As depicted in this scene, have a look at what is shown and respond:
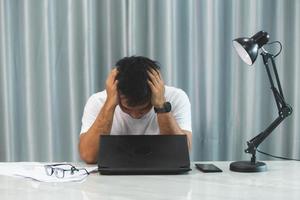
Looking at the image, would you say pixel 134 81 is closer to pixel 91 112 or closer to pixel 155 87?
pixel 155 87

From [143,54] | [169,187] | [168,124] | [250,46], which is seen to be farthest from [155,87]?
[143,54]

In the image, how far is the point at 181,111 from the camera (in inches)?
77.2

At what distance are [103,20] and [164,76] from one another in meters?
0.49

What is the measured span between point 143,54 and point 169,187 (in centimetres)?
129

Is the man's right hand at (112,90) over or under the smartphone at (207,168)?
over

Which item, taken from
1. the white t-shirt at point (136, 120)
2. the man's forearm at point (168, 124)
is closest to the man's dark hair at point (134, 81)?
the man's forearm at point (168, 124)

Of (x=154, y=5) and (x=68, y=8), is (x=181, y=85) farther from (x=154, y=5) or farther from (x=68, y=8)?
(x=68, y=8)

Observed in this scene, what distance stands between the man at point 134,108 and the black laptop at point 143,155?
18 centimetres

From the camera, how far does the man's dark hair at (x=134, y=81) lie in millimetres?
1623

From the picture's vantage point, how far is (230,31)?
8.00ft

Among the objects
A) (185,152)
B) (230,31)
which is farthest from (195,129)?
(185,152)

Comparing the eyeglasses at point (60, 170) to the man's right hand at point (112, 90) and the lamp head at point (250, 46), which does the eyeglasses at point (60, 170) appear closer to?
the man's right hand at point (112, 90)

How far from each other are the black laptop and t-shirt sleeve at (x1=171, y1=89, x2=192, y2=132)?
381 millimetres

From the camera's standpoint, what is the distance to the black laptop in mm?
1432
